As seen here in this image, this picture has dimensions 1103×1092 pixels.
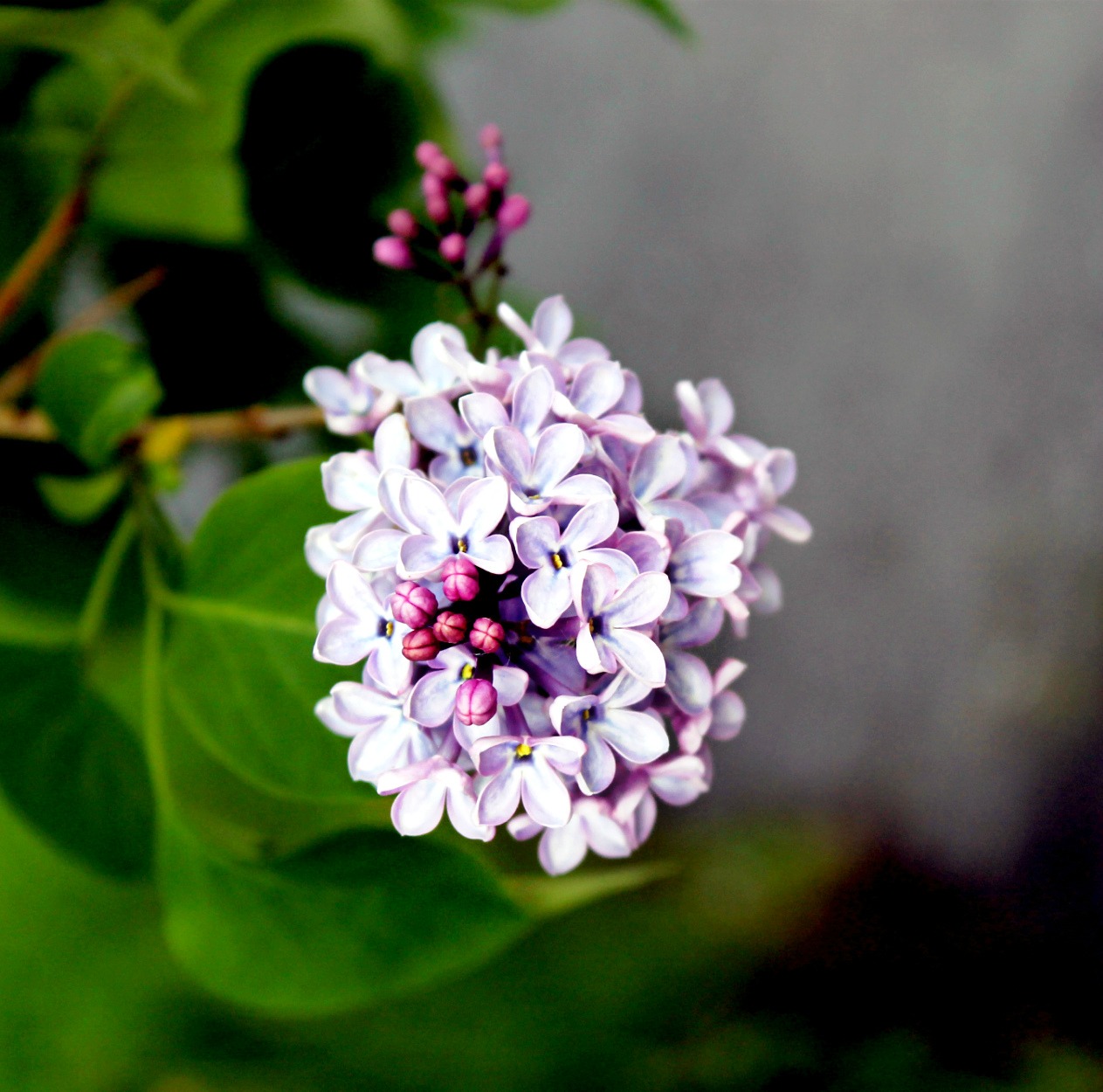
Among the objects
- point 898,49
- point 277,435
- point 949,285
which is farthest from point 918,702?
point 277,435

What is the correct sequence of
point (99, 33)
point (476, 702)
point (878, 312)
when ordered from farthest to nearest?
point (878, 312)
point (99, 33)
point (476, 702)

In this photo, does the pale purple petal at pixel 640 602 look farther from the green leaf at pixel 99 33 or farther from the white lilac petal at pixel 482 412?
the green leaf at pixel 99 33

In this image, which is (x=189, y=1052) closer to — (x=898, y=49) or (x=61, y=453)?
(x=61, y=453)

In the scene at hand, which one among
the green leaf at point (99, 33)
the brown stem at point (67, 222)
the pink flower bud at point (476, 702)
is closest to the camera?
the pink flower bud at point (476, 702)

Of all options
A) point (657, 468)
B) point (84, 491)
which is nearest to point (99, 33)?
point (84, 491)

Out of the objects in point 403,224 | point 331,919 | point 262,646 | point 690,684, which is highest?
point 403,224

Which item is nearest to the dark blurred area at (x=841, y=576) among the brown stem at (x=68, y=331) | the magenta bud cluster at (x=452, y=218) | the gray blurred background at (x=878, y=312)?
the gray blurred background at (x=878, y=312)

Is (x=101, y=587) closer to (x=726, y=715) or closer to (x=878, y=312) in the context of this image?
(x=726, y=715)
